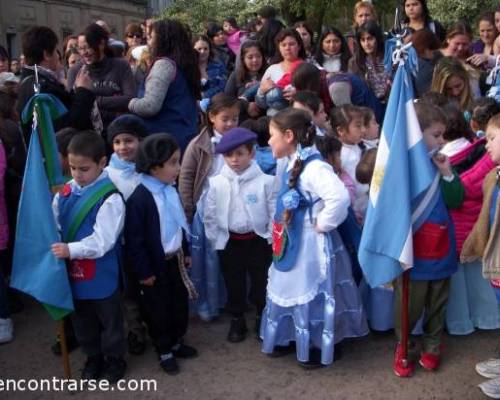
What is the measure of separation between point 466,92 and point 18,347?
386cm

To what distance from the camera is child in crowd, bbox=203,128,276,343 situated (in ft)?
12.2

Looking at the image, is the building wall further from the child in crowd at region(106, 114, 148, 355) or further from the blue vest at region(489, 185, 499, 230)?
the blue vest at region(489, 185, 499, 230)

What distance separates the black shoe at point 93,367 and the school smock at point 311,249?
3.70 feet

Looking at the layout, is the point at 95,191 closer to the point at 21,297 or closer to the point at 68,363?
the point at 68,363

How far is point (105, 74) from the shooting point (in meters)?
4.91

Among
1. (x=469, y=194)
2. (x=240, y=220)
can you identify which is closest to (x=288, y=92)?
(x=240, y=220)

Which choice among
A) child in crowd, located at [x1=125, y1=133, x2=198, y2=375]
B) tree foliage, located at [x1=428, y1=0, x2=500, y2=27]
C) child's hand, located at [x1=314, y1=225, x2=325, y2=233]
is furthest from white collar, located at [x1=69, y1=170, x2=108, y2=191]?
tree foliage, located at [x1=428, y1=0, x2=500, y2=27]

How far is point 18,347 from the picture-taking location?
4.00 meters

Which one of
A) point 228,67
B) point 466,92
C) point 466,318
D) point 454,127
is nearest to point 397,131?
point 454,127

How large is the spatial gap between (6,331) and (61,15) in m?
28.9

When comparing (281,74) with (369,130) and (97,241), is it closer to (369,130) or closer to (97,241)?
(369,130)

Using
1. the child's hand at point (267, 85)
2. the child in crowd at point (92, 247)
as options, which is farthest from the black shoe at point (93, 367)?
the child's hand at point (267, 85)

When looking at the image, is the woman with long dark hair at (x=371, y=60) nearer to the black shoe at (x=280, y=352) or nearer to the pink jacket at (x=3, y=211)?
the black shoe at (x=280, y=352)

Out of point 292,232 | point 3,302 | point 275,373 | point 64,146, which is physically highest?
point 64,146
